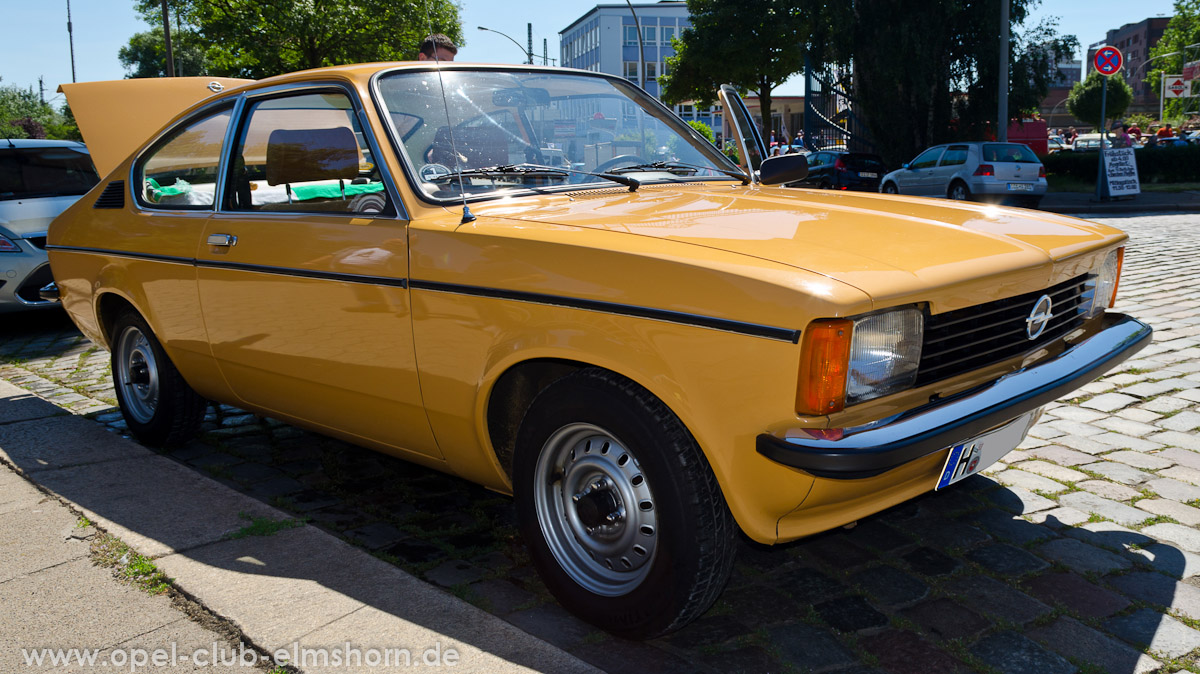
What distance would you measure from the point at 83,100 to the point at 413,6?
27.4 metres

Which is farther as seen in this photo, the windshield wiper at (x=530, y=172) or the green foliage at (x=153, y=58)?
the green foliage at (x=153, y=58)

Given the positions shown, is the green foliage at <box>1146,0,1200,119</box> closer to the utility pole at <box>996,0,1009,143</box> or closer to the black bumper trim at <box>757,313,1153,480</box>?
the utility pole at <box>996,0,1009,143</box>

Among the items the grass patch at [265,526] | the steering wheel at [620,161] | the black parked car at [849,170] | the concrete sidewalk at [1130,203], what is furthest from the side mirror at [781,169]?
the black parked car at [849,170]

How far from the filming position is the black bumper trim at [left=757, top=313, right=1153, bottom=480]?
2.18m

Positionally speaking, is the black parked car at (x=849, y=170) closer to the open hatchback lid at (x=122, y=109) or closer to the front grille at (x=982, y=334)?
the open hatchback lid at (x=122, y=109)

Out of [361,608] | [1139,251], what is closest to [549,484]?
[361,608]

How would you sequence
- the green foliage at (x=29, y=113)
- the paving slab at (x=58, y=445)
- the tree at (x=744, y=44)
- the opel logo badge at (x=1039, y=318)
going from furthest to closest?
the green foliage at (x=29, y=113) → the tree at (x=744, y=44) → the paving slab at (x=58, y=445) → the opel logo badge at (x=1039, y=318)

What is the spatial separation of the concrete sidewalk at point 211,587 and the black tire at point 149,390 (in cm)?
49

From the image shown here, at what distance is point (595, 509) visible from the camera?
8.71ft

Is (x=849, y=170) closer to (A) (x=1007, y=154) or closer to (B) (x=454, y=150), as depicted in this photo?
(A) (x=1007, y=154)

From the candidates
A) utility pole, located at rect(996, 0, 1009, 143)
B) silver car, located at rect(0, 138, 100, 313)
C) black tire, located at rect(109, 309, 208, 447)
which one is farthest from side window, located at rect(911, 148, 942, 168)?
black tire, located at rect(109, 309, 208, 447)

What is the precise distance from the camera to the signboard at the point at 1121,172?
20234 millimetres

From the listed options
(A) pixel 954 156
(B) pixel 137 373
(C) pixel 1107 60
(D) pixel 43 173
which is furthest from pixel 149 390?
(C) pixel 1107 60

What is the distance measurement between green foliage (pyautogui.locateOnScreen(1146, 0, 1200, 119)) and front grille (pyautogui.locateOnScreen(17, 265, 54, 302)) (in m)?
76.8
